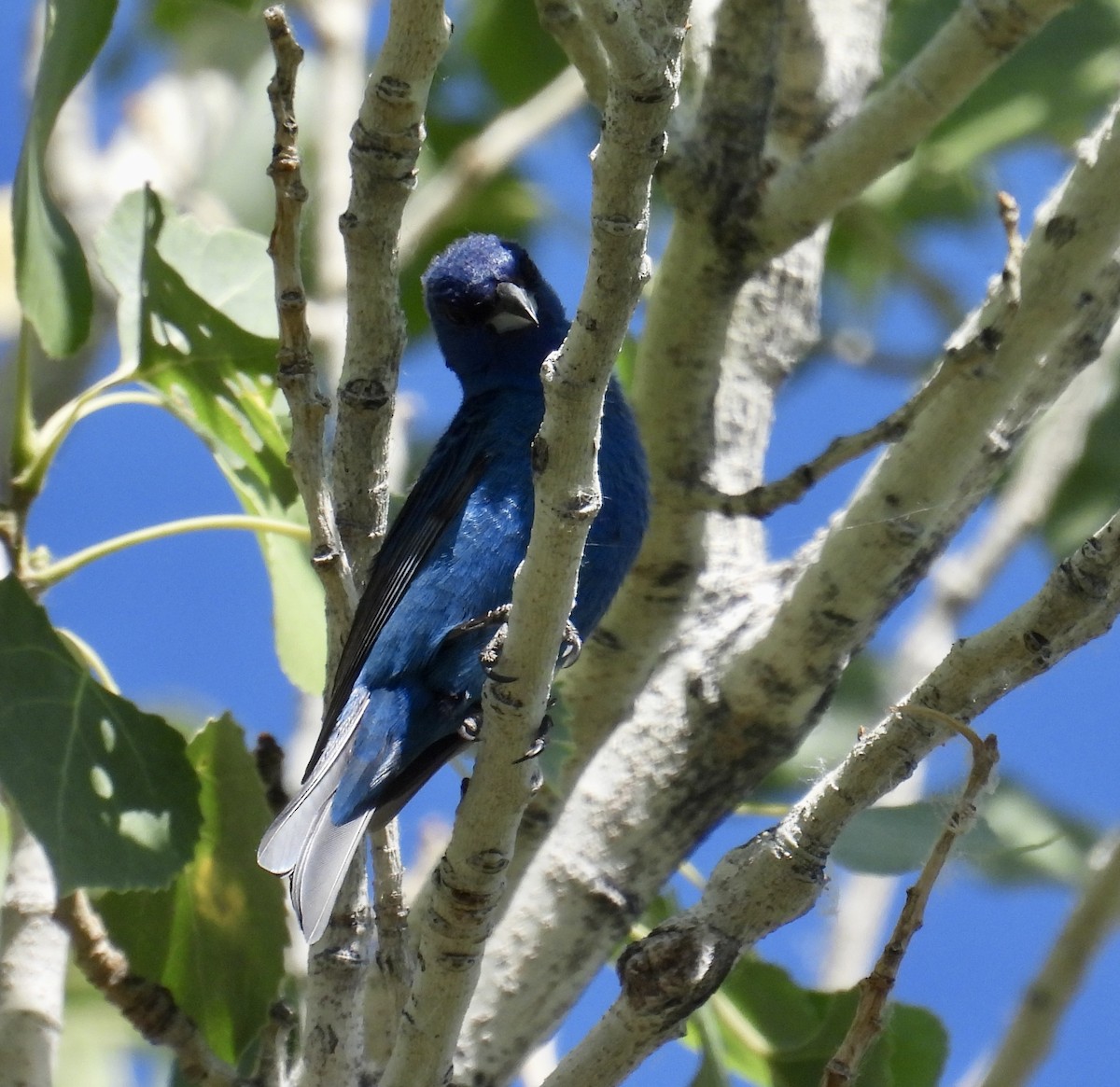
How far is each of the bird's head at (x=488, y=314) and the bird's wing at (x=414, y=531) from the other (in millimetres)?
253

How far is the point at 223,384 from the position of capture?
10.9 ft

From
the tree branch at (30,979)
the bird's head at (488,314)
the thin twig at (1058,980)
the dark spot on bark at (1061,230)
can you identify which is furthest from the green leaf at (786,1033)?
the bird's head at (488,314)

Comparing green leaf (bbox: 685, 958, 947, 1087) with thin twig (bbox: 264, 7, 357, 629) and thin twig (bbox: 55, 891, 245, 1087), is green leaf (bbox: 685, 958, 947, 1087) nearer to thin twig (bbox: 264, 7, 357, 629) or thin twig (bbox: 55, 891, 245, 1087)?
thin twig (bbox: 55, 891, 245, 1087)

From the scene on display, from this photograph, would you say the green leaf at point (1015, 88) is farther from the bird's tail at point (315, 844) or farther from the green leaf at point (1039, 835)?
the bird's tail at point (315, 844)

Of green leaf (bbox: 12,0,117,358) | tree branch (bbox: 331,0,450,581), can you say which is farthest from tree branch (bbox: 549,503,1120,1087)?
green leaf (bbox: 12,0,117,358)

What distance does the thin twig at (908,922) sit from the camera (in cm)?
208

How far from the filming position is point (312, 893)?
2.68 metres

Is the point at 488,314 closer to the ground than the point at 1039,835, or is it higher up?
higher up

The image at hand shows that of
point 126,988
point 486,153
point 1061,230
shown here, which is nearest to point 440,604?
point 126,988

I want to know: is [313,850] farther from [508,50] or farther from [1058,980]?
[508,50]

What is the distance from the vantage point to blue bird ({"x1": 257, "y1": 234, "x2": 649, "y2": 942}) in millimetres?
3119

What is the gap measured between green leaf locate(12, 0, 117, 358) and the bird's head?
3.62 ft

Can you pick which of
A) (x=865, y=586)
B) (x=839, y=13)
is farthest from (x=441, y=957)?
(x=839, y=13)

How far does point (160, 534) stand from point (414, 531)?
60cm
